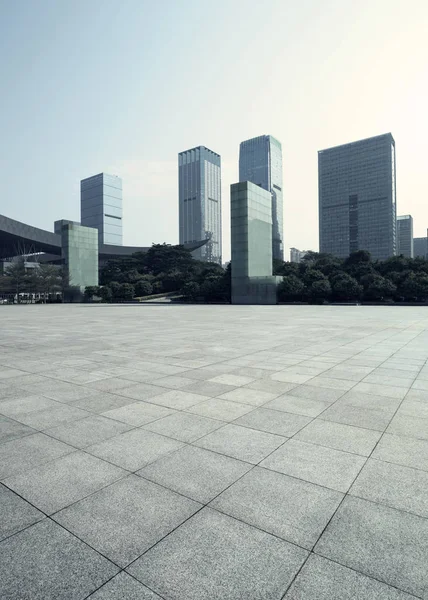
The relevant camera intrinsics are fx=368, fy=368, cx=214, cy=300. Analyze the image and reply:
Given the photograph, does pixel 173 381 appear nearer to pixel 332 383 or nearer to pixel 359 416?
pixel 332 383

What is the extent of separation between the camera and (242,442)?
4461mm

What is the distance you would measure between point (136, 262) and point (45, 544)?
3699 inches

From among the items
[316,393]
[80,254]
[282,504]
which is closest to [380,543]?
[282,504]

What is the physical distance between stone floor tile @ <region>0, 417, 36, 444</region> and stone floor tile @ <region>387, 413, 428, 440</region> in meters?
4.77

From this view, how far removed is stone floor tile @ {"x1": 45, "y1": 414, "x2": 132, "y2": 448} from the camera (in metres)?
4.57

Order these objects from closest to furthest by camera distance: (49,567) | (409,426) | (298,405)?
(49,567), (409,426), (298,405)

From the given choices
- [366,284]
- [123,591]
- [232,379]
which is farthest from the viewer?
[366,284]

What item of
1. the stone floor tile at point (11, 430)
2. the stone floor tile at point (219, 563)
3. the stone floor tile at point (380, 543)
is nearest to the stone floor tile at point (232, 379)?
the stone floor tile at point (11, 430)

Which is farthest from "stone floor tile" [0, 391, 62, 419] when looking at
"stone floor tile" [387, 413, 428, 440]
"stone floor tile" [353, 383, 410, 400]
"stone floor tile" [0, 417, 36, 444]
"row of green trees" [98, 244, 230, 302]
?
"row of green trees" [98, 244, 230, 302]

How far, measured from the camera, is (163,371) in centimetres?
835

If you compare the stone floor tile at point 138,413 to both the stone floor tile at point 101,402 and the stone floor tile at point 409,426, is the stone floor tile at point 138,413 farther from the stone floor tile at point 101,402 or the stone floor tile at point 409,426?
the stone floor tile at point 409,426

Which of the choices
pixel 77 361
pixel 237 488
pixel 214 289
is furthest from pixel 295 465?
pixel 214 289

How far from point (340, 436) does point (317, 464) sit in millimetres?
888

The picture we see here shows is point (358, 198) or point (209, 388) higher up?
point (358, 198)
